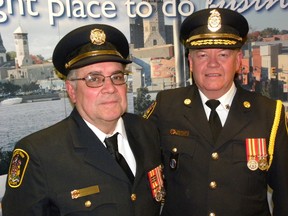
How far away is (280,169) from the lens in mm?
Answer: 1559

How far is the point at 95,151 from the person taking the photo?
1.26 metres

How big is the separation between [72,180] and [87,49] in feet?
1.66

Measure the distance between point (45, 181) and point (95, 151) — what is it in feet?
0.70

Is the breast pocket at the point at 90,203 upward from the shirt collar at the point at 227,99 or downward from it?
downward

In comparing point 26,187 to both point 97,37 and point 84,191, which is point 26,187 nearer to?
point 84,191

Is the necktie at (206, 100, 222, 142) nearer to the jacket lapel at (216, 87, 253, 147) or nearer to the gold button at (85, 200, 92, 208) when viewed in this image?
the jacket lapel at (216, 87, 253, 147)

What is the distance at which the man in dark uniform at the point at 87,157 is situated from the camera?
1170 mm

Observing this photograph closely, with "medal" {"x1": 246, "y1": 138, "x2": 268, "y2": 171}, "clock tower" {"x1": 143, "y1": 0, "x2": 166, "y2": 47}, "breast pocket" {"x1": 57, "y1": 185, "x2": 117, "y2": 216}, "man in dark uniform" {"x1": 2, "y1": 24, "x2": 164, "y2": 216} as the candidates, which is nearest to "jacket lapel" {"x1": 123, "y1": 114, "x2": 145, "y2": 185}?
"man in dark uniform" {"x1": 2, "y1": 24, "x2": 164, "y2": 216}

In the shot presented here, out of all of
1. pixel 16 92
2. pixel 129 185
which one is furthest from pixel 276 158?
pixel 16 92

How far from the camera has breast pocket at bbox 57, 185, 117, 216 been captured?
1.17m

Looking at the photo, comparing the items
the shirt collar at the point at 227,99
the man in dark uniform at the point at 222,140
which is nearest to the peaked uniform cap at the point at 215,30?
the man in dark uniform at the point at 222,140

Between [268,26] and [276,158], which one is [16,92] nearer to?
[276,158]

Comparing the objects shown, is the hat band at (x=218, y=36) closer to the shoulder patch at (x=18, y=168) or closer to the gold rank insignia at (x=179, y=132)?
the gold rank insignia at (x=179, y=132)

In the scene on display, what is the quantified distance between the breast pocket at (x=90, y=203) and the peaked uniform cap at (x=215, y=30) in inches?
31.2
